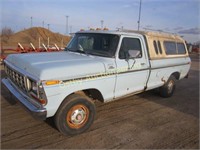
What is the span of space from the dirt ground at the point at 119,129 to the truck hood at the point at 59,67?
1.23 meters

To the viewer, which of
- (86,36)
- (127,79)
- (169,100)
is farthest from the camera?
(169,100)

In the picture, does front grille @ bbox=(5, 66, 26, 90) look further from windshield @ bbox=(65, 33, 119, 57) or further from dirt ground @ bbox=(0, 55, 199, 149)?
windshield @ bbox=(65, 33, 119, 57)

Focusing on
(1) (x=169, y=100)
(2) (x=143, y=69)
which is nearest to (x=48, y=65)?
(2) (x=143, y=69)

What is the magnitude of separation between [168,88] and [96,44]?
314 centimetres

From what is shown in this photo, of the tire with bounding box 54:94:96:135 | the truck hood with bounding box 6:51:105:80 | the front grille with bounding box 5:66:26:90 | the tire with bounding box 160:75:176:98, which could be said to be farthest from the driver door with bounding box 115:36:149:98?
the front grille with bounding box 5:66:26:90

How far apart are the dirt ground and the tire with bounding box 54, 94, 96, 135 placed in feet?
0.52

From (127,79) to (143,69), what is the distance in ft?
2.26

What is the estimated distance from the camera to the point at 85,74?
394 cm

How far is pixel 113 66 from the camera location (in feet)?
14.7

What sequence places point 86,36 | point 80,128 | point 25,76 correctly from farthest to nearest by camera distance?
point 86,36 → point 80,128 → point 25,76

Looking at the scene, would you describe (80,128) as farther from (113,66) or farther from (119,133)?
(113,66)

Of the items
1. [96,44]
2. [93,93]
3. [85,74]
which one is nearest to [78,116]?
[93,93]

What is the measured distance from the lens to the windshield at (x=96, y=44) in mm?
4725

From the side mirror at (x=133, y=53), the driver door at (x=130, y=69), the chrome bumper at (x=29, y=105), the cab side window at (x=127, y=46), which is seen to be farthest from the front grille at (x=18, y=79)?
the side mirror at (x=133, y=53)
